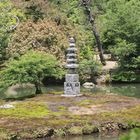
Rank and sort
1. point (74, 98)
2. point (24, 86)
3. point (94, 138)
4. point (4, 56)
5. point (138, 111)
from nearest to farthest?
point (94, 138), point (138, 111), point (74, 98), point (24, 86), point (4, 56)

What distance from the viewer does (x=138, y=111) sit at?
1633 cm

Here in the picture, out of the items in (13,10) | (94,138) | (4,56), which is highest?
(13,10)

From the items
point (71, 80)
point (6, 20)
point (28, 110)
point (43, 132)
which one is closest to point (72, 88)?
point (71, 80)

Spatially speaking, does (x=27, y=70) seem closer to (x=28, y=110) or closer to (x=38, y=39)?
(x=28, y=110)

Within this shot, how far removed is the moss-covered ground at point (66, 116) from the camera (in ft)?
44.6

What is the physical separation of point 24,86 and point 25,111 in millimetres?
15745

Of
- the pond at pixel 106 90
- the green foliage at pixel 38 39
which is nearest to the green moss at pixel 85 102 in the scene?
the pond at pixel 106 90

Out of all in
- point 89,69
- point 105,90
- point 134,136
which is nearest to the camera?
point 134,136

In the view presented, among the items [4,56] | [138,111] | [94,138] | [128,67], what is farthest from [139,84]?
[94,138]

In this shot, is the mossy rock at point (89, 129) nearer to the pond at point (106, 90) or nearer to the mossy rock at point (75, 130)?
the mossy rock at point (75, 130)

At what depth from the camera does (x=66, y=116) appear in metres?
15.5

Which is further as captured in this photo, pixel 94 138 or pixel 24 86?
pixel 24 86

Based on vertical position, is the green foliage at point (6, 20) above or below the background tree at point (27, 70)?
above

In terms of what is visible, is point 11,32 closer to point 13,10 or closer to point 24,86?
point 13,10
